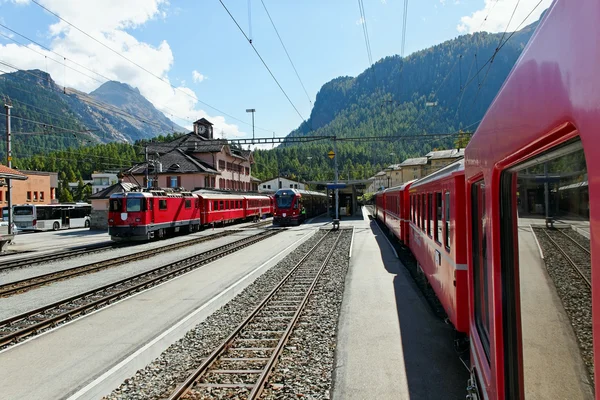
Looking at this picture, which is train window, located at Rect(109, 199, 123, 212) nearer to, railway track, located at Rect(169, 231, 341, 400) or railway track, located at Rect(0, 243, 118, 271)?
railway track, located at Rect(0, 243, 118, 271)

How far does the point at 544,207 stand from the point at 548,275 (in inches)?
11.1

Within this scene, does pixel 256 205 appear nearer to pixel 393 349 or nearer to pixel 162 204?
pixel 162 204

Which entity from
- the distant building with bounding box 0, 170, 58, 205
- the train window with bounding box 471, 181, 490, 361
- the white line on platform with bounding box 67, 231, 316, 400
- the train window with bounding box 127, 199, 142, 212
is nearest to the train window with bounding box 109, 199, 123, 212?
the train window with bounding box 127, 199, 142, 212

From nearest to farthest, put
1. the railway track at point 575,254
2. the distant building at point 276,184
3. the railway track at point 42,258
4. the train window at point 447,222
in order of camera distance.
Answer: the railway track at point 575,254 < the train window at point 447,222 < the railway track at point 42,258 < the distant building at point 276,184

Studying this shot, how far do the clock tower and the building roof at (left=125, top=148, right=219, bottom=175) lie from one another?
1073cm

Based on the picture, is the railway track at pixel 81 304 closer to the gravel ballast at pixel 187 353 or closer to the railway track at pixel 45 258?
the gravel ballast at pixel 187 353

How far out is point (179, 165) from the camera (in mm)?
50531

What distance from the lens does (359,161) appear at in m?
138

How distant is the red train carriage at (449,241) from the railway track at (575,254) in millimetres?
4118

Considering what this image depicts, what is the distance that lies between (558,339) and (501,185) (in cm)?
100

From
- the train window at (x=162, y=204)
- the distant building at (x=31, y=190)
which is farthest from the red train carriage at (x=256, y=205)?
the distant building at (x=31, y=190)

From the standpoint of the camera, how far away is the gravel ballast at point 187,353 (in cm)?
569

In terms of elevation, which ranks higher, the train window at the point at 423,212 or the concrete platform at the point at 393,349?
the train window at the point at 423,212

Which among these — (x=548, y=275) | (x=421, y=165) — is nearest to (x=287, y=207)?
(x=421, y=165)
